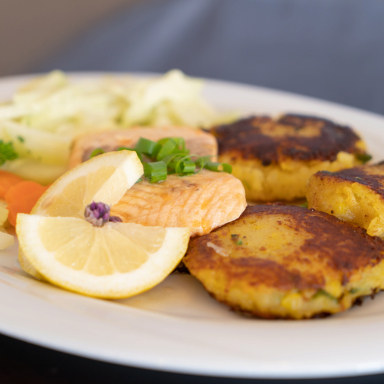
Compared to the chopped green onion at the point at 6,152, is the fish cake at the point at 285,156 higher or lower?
higher

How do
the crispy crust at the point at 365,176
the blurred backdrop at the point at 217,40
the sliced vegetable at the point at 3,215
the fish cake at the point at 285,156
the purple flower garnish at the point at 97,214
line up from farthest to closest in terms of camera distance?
the blurred backdrop at the point at 217,40 < the fish cake at the point at 285,156 < the sliced vegetable at the point at 3,215 < the crispy crust at the point at 365,176 < the purple flower garnish at the point at 97,214

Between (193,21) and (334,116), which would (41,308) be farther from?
(193,21)

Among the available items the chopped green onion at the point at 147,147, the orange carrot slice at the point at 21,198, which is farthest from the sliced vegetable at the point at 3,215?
the chopped green onion at the point at 147,147

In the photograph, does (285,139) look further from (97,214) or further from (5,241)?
(5,241)

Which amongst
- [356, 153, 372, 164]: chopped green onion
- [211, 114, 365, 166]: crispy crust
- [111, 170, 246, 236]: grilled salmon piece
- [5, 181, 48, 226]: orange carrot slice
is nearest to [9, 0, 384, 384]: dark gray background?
[211, 114, 365, 166]: crispy crust

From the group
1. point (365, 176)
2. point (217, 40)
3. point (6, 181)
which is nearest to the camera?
point (365, 176)

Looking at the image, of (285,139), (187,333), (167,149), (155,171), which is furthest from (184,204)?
(285,139)

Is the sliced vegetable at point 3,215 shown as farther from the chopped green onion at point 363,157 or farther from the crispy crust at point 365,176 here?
the chopped green onion at point 363,157
